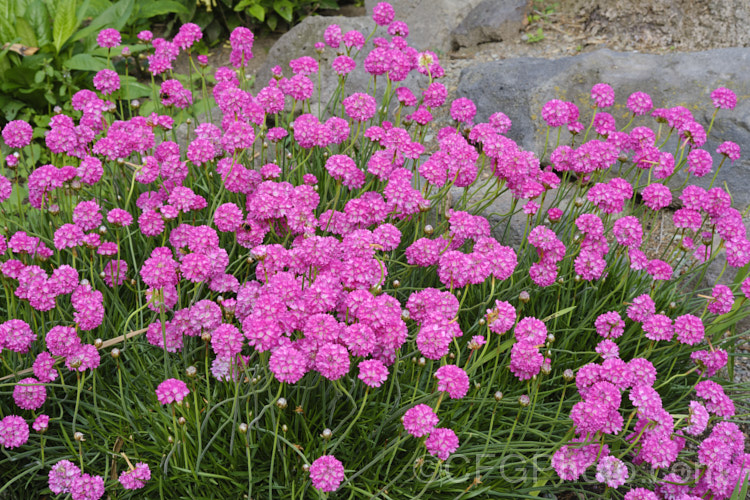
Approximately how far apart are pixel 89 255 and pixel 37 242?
319 millimetres

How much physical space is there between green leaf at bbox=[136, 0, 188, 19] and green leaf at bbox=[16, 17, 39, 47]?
3.52ft

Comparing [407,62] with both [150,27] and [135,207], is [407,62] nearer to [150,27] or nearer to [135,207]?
[135,207]

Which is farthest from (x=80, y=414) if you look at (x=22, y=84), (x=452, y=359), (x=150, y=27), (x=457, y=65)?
(x=150, y=27)

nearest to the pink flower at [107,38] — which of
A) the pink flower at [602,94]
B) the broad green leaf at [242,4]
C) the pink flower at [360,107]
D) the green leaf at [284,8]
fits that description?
the pink flower at [360,107]

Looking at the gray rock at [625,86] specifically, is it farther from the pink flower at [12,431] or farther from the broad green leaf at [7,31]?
the broad green leaf at [7,31]

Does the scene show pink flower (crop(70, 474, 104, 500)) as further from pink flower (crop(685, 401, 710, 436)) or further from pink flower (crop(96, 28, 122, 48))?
pink flower (crop(96, 28, 122, 48))

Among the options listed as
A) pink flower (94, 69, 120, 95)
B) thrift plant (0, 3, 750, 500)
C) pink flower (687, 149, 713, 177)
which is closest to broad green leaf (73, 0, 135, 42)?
pink flower (94, 69, 120, 95)

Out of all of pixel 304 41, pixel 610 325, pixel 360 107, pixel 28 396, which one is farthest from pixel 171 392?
pixel 304 41

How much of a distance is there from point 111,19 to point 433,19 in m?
3.16

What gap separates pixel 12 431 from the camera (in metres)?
2.28

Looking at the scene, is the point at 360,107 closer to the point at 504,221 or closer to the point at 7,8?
the point at 504,221

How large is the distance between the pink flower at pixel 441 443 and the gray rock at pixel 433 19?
4.79 meters

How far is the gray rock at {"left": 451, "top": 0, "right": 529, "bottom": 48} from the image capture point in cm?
623

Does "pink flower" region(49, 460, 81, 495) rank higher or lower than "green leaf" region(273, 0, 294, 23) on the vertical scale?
lower
